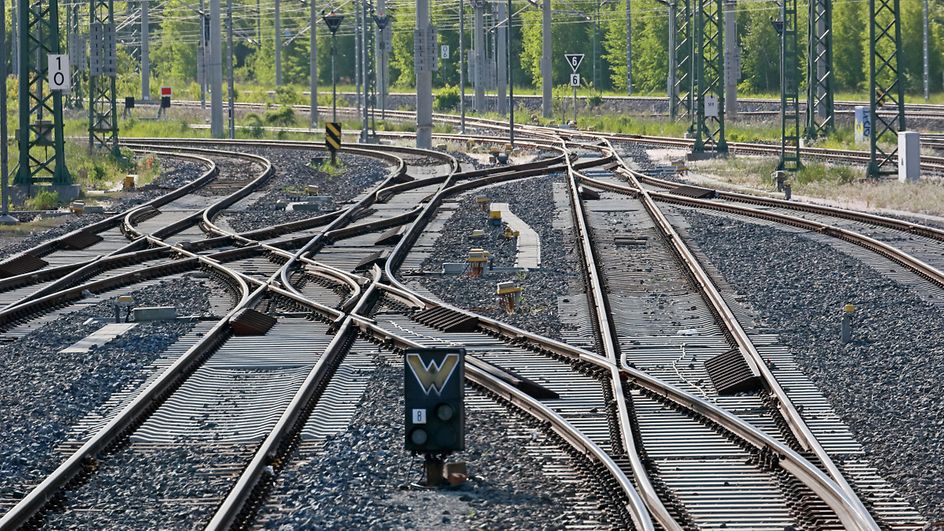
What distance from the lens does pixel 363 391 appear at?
11594 mm

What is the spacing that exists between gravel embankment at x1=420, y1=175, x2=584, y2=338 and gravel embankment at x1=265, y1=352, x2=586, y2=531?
4.00 metres

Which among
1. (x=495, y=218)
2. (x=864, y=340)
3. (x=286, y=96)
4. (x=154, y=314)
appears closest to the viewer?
(x=864, y=340)

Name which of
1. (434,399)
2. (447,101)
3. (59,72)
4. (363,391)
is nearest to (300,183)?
(59,72)

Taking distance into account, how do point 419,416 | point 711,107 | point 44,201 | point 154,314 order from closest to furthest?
point 419,416 → point 154,314 → point 44,201 → point 711,107

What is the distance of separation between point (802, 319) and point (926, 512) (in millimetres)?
6707

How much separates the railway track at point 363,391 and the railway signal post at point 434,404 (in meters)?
0.80

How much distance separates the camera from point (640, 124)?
198ft

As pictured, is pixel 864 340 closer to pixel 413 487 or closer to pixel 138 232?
pixel 413 487

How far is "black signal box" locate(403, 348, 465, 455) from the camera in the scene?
8844mm

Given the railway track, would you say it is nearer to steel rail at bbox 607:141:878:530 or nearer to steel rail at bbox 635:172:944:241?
steel rail at bbox 607:141:878:530

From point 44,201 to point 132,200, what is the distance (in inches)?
69.7

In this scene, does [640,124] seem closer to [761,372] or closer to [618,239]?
[618,239]

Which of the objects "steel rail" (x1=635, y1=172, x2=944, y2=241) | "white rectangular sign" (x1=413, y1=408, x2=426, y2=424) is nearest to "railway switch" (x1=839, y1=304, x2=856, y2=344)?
"white rectangular sign" (x1=413, y1=408, x2=426, y2=424)

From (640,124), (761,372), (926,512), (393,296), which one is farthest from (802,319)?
(640,124)
